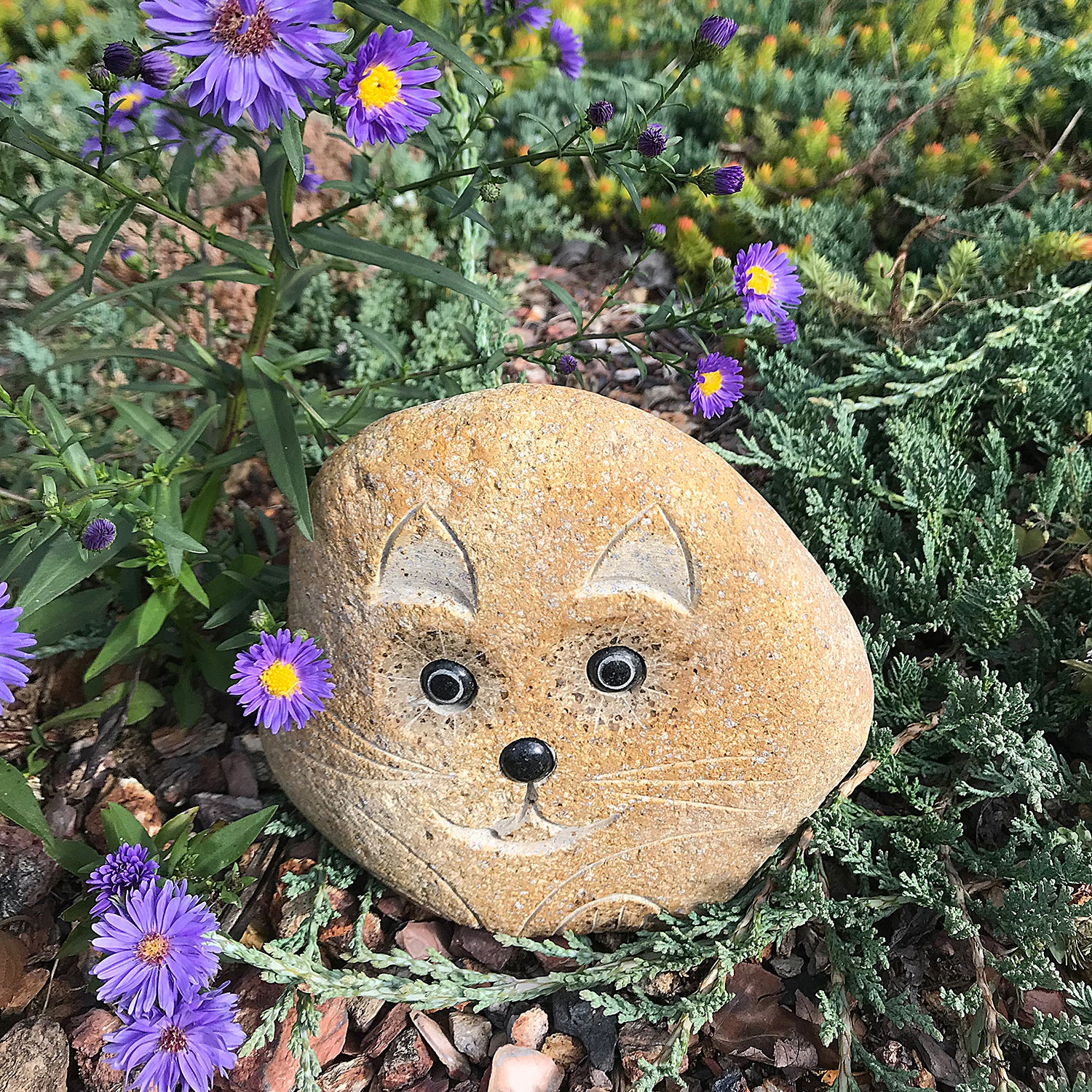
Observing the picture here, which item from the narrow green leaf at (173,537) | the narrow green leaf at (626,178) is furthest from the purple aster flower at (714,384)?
the narrow green leaf at (173,537)

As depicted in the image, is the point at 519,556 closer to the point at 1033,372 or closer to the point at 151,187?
the point at 1033,372

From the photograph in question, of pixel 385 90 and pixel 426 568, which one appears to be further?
pixel 426 568

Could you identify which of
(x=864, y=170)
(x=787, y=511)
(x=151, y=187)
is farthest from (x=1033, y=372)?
(x=151, y=187)

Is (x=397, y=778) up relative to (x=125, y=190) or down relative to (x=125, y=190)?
down

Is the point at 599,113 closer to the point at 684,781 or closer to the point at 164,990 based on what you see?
the point at 684,781

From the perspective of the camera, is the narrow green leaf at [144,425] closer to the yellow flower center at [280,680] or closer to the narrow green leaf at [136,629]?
the narrow green leaf at [136,629]

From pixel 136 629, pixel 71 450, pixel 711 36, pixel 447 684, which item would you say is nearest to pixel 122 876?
pixel 136 629

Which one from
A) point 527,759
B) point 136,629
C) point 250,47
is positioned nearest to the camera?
point 250,47
